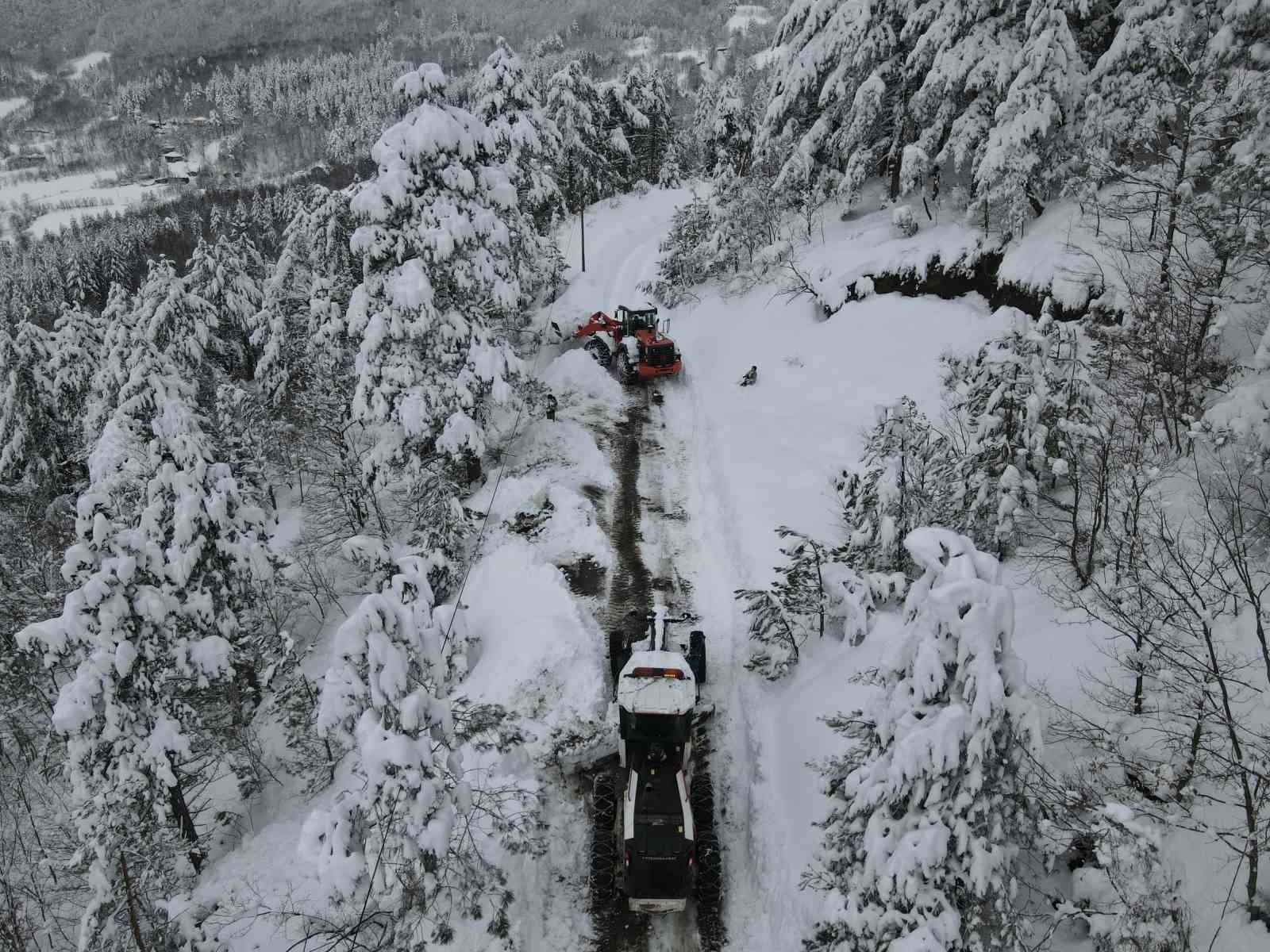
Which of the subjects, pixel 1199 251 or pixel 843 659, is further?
pixel 1199 251

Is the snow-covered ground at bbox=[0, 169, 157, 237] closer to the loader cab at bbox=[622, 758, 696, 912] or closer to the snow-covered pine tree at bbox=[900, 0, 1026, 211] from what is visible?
the snow-covered pine tree at bbox=[900, 0, 1026, 211]

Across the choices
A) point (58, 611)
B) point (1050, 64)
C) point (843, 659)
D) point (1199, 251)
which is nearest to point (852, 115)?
point (1050, 64)

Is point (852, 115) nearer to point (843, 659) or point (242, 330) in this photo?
point (843, 659)

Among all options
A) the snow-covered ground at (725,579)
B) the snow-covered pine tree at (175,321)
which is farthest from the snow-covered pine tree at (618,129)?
the snow-covered pine tree at (175,321)

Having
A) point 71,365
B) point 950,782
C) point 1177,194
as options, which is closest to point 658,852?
point 950,782

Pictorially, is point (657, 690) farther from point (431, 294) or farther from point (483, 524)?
point (431, 294)

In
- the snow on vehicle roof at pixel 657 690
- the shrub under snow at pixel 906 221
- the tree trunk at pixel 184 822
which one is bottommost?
the tree trunk at pixel 184 822

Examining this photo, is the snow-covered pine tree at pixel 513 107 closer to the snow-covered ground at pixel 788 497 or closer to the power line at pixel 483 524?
the snow-covered ground at pixel 788 497
